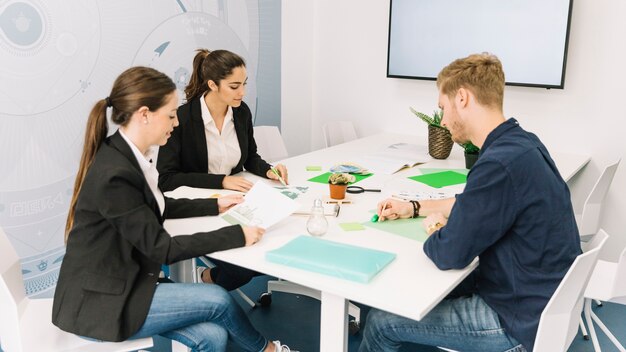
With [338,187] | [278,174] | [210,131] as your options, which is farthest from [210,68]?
[338,187]

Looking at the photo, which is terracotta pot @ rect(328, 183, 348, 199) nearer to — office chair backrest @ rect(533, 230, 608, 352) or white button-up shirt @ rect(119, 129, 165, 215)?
white button-up shirt @ rect(119, 129, 165, 215)

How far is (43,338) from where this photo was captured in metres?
1.63

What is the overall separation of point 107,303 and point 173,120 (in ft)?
2.07

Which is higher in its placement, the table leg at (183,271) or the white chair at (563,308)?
the white chair at (563,308)

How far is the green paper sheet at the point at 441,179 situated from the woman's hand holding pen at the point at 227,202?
3.19 ft

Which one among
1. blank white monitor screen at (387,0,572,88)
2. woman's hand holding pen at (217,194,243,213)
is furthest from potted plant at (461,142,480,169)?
woman's hand holding pen at (217,194,243,213)

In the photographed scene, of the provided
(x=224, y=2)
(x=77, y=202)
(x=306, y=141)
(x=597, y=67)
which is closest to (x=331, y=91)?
(x=306, y=141)

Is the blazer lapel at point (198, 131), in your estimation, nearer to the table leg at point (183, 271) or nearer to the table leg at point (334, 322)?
the table leg at point (183, 271)

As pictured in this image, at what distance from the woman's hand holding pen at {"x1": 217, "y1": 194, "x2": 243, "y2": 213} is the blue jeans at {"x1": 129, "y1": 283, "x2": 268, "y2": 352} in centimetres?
38

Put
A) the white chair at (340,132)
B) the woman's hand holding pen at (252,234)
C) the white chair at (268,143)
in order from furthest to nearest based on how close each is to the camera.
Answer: the white chair at (340,132) → the white chair at (268,143) → the woman's hand holding pen at (252,234)

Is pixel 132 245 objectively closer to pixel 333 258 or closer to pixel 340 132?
pixel 333 258

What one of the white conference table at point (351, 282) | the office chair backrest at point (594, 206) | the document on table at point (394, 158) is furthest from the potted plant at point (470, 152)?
the office chair backrest at point (594, 206)

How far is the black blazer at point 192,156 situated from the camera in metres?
2.47

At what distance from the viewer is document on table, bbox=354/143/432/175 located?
2860mm
